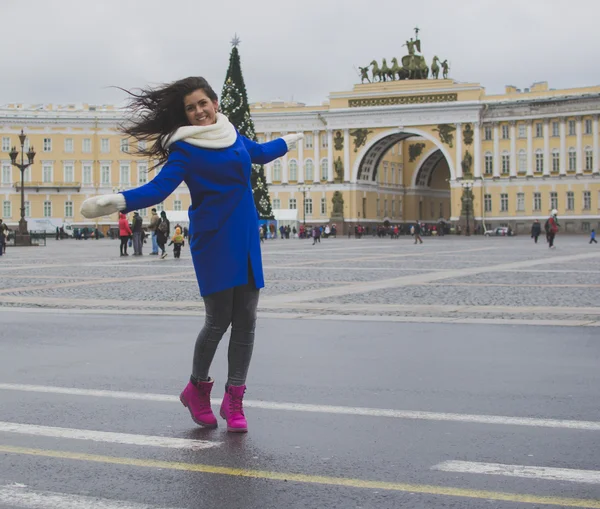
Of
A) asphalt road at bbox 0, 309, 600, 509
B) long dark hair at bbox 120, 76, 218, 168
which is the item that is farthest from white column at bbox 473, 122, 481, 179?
long dark hair at bbox 120, 76, 218, 168

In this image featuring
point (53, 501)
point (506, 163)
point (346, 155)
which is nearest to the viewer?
point (53, 501)

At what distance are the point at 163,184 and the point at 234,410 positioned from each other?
52.4 inches

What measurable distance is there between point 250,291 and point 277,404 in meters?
0.99

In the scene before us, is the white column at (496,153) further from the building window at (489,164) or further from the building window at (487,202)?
the building window at (487,202)

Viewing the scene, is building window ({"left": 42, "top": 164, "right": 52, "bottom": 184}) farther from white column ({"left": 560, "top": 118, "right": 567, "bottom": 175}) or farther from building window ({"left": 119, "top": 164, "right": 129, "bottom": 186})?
white column ({"left": 560, "top": 118, "right": 567, "bottom": 175})

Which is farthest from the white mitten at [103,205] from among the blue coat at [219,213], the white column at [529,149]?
the white column at [529,149]

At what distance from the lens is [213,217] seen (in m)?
5.96

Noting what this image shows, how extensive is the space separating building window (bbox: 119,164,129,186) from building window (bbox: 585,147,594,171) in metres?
46.2

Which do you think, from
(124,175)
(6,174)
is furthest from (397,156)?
(6,174)

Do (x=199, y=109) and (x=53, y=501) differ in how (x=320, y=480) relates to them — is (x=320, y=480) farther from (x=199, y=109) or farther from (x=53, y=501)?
(x=199, y=109)

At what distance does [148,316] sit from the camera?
496 inches

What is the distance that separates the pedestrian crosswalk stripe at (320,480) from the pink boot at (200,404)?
2.88ft

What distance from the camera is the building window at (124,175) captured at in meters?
110

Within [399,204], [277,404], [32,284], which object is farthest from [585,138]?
[277,404]
